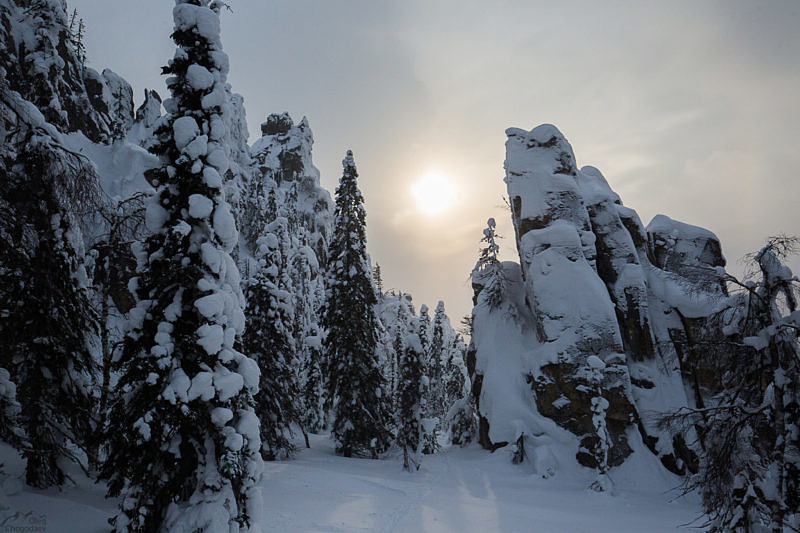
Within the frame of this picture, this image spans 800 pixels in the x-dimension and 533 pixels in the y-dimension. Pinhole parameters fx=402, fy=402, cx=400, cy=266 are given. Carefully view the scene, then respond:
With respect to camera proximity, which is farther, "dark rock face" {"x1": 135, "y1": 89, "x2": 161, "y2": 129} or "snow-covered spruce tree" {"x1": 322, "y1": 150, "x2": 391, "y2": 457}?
"dark rock face" {"x1": 135, "y1": 89, "x2": 161, "y2": 129}

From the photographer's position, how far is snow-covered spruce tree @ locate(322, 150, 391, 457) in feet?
75.2

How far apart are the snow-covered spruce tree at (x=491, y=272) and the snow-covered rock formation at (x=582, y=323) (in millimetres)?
630

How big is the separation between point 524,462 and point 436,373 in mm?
30312

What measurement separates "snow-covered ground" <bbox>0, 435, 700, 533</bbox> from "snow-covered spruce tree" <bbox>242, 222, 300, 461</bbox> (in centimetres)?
207

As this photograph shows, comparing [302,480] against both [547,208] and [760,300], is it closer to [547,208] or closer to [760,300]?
[760,300]

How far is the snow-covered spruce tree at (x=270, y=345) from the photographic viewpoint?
64.4 feet

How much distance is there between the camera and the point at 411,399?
23.2m

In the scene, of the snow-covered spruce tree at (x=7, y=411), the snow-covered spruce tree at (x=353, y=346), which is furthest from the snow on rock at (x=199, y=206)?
the snow-covered spruce tree at (x=353, y=346)

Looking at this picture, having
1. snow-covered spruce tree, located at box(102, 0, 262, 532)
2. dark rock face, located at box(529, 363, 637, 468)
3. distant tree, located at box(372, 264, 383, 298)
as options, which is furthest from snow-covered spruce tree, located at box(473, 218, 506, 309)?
distant tree, located at box(372, 264, 383, 298)

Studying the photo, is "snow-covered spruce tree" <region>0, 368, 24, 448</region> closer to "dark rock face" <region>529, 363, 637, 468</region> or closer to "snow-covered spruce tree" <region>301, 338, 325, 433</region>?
"dark rock face" <region>529, 363, 637, 468</region>

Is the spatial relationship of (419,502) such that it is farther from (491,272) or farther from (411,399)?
(491,272)

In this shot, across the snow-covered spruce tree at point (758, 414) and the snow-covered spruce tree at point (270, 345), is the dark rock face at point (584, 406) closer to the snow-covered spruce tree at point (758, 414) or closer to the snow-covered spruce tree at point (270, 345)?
the snow-covered spruce tree at point (758, 414)

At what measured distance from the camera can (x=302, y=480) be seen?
15367mm

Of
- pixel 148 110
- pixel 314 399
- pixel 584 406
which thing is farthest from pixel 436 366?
pixel 148 110
